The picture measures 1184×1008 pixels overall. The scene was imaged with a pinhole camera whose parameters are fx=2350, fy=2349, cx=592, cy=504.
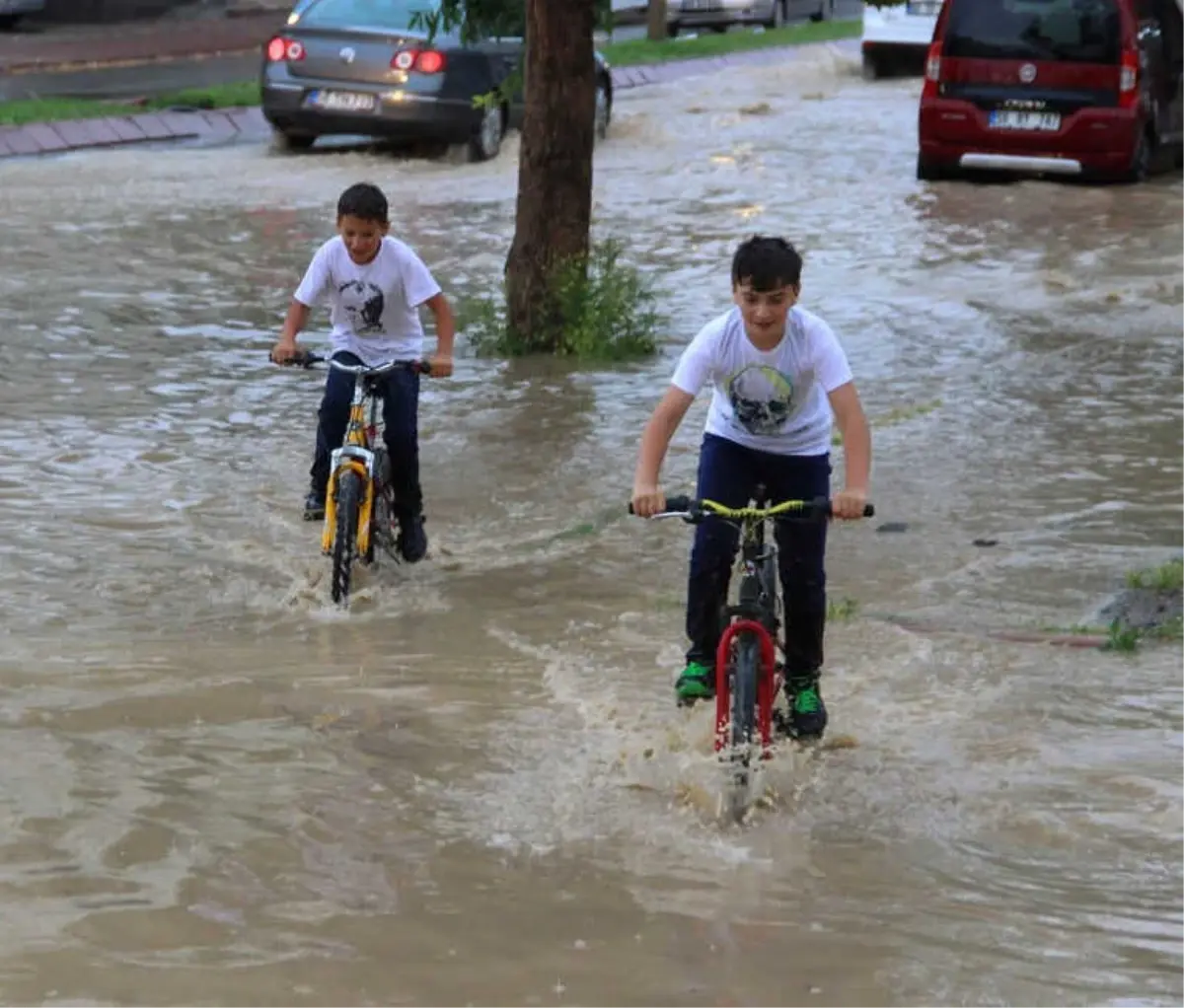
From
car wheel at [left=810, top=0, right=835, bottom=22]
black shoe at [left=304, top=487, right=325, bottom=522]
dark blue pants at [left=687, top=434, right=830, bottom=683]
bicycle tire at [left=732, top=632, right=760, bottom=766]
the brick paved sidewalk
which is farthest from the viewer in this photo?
car wheel at [left=810, top=0, right=835, bottom=22]

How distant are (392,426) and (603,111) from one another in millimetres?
16055

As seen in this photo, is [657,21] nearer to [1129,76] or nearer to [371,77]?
[371,77]

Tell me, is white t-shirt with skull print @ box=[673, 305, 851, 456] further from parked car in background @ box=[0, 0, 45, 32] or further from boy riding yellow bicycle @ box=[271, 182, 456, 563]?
parked car in background @ box=[0, 0, 45, 32]

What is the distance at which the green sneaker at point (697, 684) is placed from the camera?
650 cm

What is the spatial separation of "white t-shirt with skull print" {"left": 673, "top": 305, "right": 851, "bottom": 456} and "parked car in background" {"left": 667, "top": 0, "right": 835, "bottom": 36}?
3342cm

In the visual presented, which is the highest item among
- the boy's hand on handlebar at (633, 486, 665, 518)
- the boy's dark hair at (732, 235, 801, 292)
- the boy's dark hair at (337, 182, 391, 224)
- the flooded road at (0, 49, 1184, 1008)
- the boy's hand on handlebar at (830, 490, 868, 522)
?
the boy's dark hair at (732, 235, 801, 292)

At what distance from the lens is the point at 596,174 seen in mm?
21844

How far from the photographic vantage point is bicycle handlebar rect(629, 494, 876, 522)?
5.73 m

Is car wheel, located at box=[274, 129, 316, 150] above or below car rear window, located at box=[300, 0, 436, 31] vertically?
→ below

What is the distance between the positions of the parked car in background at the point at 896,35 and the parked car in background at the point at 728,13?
6.88 meters

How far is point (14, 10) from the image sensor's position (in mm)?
34000

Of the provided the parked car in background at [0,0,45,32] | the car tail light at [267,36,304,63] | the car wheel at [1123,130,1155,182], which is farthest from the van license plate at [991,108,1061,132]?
the parked car in background at [0,0,45,32]

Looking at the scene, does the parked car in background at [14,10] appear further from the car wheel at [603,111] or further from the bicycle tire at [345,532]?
the bicycle tire at [345,532]

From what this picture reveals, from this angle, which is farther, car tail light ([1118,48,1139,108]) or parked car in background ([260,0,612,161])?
parked car in background ([260,0,612,161])
